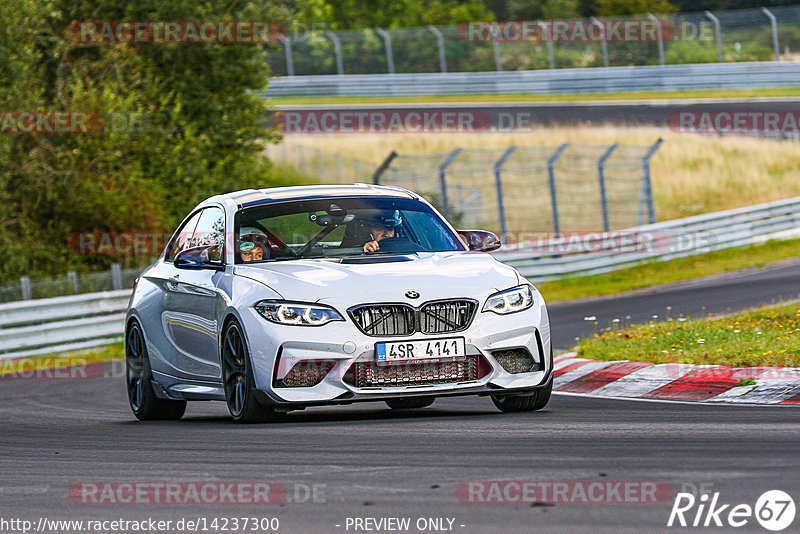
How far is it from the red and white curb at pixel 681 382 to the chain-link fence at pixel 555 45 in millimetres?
32126

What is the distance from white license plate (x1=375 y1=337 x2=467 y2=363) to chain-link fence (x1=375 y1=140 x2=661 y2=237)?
1651 cm

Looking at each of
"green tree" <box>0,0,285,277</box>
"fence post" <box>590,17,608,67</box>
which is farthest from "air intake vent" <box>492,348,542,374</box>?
"fence post" <box>590,17,608,67</box>

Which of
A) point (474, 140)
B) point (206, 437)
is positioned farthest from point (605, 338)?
point (474, 140)

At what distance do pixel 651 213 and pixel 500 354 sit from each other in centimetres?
1997

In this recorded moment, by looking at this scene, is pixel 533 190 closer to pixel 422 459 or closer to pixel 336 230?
pixel 336 230

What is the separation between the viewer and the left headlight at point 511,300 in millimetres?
8891

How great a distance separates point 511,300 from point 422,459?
2272mm

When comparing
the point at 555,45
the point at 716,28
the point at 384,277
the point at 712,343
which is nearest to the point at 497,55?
the point at 555,45

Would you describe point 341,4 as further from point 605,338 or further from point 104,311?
point 605,338

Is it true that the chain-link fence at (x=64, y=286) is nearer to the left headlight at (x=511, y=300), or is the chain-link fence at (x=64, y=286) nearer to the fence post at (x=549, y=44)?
the left headlight at (x=511, y=300)

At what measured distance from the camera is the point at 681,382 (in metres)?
10.3

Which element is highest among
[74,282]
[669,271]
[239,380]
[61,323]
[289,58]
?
[239,380]

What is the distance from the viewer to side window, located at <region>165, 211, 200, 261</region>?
10961 millimetres

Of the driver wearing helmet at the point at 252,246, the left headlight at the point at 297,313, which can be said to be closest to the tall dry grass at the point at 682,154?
the driver wearing helmet at the point at 252,246
